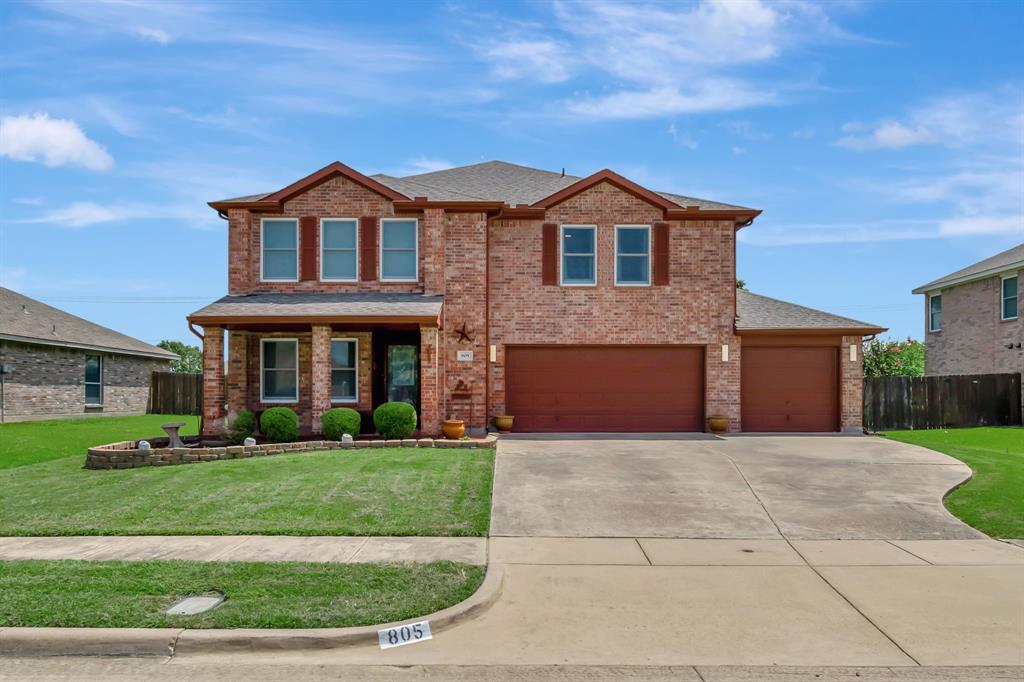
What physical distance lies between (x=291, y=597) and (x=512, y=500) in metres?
4.99

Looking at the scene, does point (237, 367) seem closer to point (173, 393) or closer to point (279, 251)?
point (279, 251)

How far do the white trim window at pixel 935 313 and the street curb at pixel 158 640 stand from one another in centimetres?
3157

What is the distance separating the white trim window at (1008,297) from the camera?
25.8 metres

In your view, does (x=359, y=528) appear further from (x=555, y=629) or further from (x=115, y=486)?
(x=115, y=486)

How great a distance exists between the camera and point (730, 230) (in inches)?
745

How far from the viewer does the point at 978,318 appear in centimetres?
2780

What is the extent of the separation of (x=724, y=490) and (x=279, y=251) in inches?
492

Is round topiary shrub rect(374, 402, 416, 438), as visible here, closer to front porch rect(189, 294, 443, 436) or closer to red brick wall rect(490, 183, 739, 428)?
front porch rect(189, 294, 443, 436)

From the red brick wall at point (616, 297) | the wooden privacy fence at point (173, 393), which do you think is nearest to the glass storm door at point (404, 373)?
the red brick wall at point (616, 297)

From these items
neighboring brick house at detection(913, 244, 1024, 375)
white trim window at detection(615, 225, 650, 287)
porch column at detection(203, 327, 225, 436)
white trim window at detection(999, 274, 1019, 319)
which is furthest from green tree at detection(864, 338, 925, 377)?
porch column at detection(203, 327, 225, 436)

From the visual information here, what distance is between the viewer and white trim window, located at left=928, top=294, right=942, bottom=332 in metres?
30.8

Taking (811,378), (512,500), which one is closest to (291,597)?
(512,500)

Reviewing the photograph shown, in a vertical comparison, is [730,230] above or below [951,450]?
above

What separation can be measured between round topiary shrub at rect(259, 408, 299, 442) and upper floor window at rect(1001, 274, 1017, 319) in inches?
957
